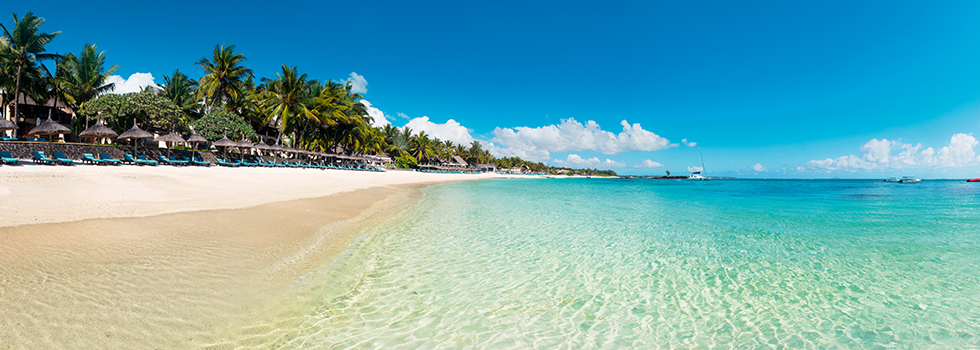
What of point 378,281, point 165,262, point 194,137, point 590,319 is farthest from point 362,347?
point 194,137

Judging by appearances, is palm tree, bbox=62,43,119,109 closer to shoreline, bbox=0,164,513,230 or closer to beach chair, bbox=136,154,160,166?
beach chair, bbox=136,154,160,166

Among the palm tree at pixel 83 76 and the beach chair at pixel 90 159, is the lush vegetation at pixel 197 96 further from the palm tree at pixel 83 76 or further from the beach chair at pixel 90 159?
the beach chair at pixel 90 159

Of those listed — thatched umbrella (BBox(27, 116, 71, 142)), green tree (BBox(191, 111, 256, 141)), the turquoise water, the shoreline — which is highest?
green tree (BBox(191, 111, 256, 141))

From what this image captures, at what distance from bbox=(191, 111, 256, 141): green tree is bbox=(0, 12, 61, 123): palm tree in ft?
32.7

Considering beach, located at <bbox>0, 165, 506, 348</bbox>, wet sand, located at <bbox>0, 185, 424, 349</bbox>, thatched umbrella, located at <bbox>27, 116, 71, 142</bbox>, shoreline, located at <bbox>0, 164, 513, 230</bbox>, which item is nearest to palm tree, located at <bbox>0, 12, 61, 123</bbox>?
thatched umbrella, located at <bbox>27, 116, 71, 142</bbox>

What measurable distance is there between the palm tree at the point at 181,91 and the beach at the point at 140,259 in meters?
26.9

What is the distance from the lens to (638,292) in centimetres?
425

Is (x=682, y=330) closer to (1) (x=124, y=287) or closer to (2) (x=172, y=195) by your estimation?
(1) (x=124, y=287)

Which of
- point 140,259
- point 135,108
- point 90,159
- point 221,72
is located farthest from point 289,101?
point 140,259

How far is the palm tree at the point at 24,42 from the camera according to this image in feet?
77.2

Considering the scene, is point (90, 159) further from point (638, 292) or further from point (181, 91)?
point (638, 292)

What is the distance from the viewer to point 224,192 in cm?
1120

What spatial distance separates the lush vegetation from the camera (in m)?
23.7

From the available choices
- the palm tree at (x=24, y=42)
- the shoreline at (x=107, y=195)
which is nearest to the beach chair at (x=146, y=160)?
the shoreline at (x=107, y=195)
